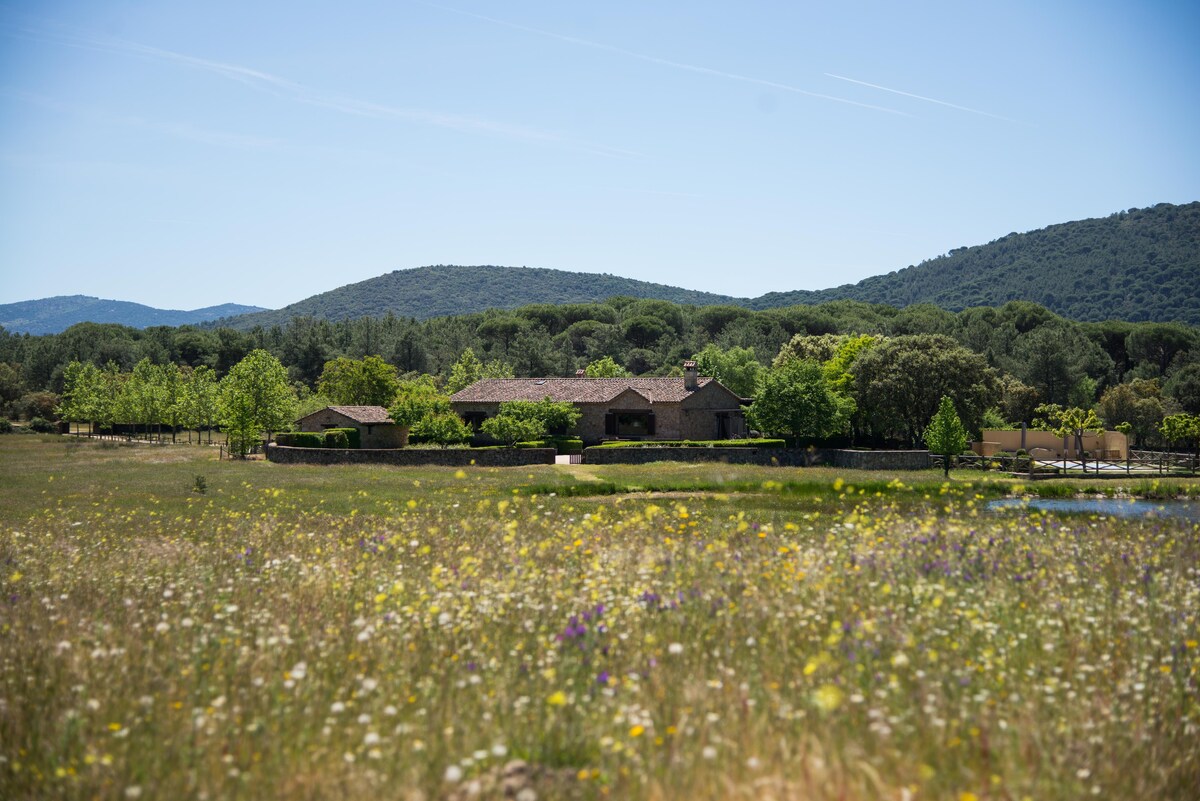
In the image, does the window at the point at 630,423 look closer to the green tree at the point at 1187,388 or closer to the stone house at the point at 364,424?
the stone house at the point at 364,424

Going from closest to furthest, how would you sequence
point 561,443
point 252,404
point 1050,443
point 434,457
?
point 434,457
point 561,443
point 252,404
point 1050,443

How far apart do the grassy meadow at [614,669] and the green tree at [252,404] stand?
51.0 meters

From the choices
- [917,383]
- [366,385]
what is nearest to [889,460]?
[917,383]

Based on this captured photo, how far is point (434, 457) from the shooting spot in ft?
166

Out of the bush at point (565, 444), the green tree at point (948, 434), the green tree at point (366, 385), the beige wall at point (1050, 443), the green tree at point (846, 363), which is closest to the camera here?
the green tree at point (948, 434)

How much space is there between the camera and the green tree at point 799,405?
5853cm

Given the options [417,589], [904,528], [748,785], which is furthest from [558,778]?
[904,528]

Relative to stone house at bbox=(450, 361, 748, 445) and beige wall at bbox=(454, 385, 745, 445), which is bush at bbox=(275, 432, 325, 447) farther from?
beige wall at bbox=(454, 385, 745, 445)

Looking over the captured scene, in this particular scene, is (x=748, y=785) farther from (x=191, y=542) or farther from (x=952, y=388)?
(x=952, y=388)

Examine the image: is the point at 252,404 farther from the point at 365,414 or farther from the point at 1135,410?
the point at 1135,410

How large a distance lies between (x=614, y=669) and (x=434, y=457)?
43481 mm

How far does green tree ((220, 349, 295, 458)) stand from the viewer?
62.8m

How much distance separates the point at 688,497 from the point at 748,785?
78.2 ft

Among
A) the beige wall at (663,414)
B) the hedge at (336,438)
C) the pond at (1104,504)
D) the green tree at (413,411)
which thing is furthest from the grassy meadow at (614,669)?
the beige wall at (663,414)
